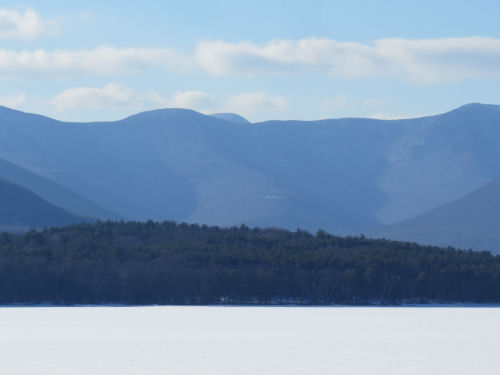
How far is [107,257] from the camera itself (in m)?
168

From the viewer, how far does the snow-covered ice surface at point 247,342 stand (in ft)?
206

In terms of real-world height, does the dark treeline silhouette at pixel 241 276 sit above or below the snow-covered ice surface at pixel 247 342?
above

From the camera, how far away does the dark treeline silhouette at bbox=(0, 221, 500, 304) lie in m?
146

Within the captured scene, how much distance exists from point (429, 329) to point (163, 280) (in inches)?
2444

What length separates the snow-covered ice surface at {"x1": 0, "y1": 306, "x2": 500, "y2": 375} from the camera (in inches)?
2467

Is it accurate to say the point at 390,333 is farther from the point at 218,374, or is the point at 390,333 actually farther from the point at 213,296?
the point at 213,296

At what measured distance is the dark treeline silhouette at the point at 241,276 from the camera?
480 feet

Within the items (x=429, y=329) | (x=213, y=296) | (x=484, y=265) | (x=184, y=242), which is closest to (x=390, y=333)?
(x=429, y=329)

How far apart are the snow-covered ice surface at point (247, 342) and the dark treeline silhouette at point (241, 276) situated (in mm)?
26037

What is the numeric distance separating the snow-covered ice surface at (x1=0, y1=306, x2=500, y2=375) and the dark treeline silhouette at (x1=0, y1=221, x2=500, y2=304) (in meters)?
26.0

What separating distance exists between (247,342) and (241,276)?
7120cm

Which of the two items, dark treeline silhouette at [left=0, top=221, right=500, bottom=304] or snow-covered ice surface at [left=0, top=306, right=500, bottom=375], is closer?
snow-covered ice surface at [left=0, top=306, right=500, bottom=375]

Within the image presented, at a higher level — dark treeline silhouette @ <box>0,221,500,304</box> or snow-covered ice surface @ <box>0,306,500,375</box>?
dark treeline silhouette @ <box>0,221,500,304</box>

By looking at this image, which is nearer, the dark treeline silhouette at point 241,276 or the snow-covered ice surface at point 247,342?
the snow-covered ice surface at point 247,342
